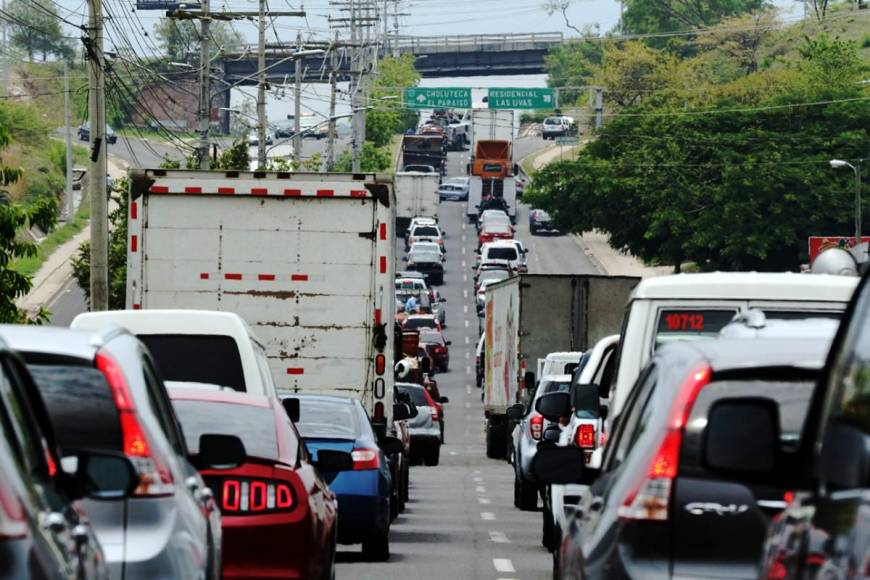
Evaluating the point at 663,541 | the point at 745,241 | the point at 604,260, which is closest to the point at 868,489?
the point at 663,541

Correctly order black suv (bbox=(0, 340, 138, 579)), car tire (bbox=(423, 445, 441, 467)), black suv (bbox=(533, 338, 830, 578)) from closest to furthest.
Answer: black suv (bbox=(0, 340, 138, 579))
black suv (bbox=(533, 338, 830, 578))
car tire (bbox=(423, 445, 441, 467))

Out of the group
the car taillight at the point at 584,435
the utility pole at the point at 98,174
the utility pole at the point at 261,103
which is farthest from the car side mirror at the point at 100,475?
the utility pole at the point at 261,103

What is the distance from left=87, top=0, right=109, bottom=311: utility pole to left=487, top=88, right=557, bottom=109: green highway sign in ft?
215

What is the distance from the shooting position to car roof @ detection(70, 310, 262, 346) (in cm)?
1476

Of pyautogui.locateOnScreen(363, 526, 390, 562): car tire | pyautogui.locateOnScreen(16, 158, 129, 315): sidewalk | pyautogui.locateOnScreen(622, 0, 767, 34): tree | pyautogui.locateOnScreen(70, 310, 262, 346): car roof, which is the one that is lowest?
pyautogui.locateOnScreen(16, 158, 129, 315): sidewalk

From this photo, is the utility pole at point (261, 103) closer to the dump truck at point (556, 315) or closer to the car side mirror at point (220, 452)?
the dump truck at point (556, 315)

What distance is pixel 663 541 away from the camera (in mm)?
7043

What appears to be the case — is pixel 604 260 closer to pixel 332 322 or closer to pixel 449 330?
pixel 449 330

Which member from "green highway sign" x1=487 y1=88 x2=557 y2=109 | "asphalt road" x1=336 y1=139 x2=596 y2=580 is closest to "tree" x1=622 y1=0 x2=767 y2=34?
"green highway sign" x1=487 y1=88 x2=557 y2=109

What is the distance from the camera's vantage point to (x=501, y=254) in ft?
285

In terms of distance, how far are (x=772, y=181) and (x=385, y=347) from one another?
63337 mm

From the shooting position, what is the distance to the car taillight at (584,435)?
17.2 metres

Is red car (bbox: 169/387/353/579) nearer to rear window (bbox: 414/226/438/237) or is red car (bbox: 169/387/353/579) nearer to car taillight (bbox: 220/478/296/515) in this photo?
car taillight (bbox: 220/478/296/515)

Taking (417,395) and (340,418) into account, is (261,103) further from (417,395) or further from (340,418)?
(340,418)
